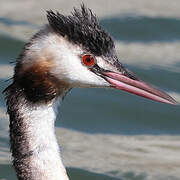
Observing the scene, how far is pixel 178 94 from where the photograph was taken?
10.8 meters

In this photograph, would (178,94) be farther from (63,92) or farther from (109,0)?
(63,92)

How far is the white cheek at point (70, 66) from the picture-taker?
704cm

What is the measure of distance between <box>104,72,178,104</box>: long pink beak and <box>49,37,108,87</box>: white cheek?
235 millimetres

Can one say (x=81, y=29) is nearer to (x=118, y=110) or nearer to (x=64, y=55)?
(x=64, y=55)

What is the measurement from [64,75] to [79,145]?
3074 mm

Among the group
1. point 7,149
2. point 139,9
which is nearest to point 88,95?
point 7,149

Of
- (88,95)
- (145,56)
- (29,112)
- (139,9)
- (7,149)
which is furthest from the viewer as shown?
(139,9)

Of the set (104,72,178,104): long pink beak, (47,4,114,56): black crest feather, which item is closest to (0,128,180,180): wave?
(104,72,178,104): long pink beak

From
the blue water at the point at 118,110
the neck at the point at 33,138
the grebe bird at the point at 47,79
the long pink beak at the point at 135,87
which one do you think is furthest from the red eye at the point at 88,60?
the blue water at the point at 118,110

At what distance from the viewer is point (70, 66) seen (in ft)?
23.2

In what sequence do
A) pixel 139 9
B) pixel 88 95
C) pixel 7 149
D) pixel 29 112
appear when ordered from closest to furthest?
pixel 29 112, pixel 7 149, pixel 88 95, pixel 139 9

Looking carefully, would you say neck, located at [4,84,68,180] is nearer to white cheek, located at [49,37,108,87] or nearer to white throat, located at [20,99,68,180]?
white throat, located at [20,99,68,180]

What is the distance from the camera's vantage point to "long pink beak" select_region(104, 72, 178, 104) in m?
7.24

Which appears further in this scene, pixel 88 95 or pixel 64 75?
pixel 88 95
